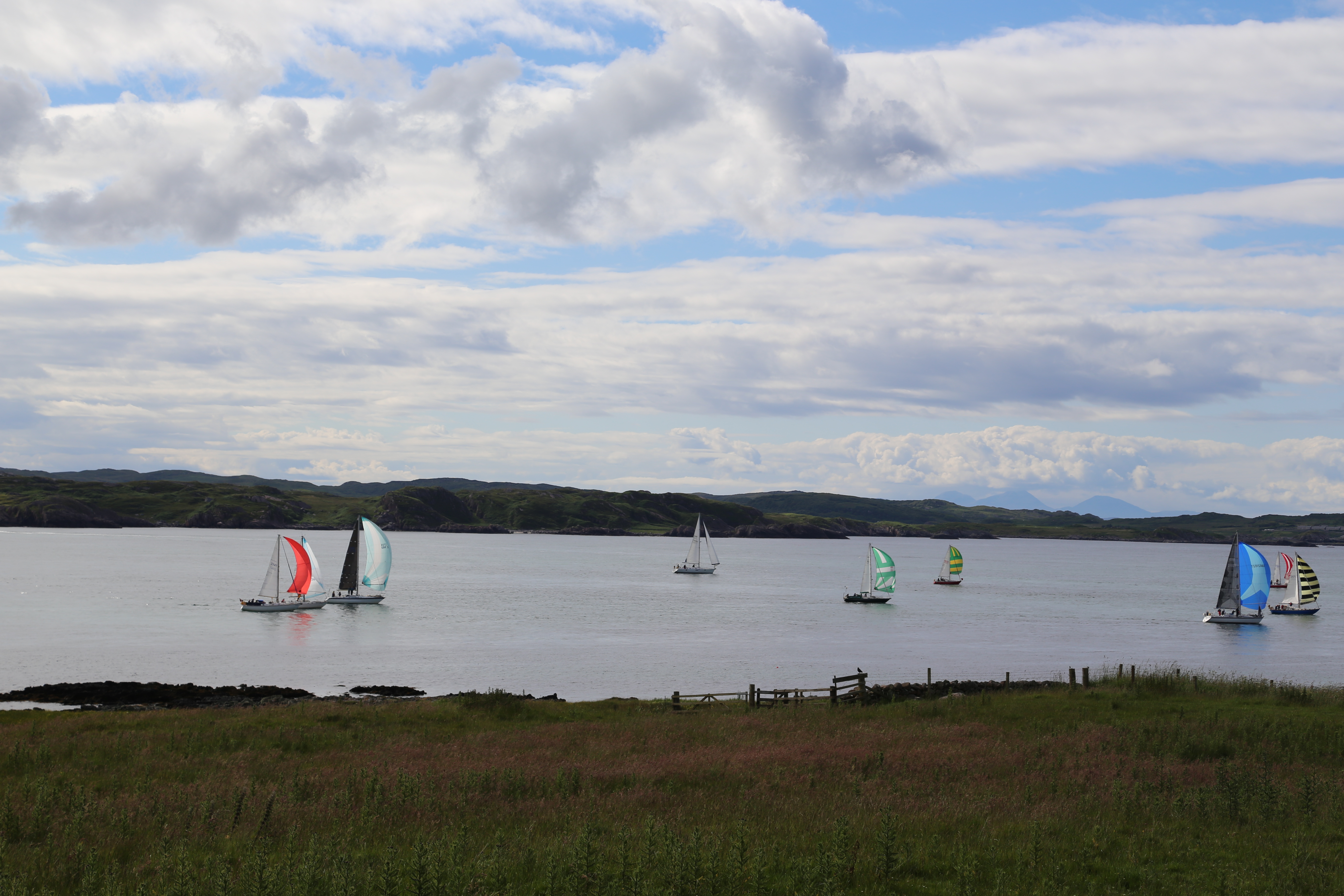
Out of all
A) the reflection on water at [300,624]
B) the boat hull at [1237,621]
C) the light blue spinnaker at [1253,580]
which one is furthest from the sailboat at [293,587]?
the light blue spinnaker at [1253,580]

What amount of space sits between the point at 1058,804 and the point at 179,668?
62.6m

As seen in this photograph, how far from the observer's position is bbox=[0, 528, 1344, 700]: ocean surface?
64.2 m

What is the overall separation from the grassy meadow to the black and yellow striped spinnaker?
335 ft

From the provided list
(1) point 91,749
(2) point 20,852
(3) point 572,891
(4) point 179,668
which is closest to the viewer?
(3) point 572,891

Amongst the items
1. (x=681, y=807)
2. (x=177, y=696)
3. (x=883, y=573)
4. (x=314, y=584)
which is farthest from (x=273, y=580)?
(x=681, y=807)

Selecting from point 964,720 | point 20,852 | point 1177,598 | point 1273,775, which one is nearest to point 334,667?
point 964,720

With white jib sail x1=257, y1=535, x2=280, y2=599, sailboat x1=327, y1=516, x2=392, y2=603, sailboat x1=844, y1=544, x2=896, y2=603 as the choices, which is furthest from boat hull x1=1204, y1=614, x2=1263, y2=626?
white jib sail x1=257, y1=535, x2=280, y2=599

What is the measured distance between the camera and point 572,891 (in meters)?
13.0

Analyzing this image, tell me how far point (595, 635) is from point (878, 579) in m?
56.4

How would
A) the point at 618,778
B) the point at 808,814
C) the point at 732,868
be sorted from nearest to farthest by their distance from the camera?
the point at 732,868
the point at 808,814
the point at 618,778

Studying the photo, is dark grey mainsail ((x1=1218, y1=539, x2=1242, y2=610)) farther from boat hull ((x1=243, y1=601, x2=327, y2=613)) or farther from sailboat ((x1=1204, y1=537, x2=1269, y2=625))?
boat hull ((x1=243, y1=601, x2=327, y2=613))

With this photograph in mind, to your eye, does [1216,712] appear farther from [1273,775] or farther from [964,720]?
[1273,775]

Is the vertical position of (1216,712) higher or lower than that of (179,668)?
higher

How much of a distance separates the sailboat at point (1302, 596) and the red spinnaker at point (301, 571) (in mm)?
121725
